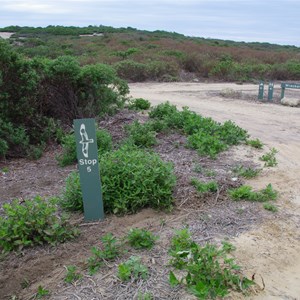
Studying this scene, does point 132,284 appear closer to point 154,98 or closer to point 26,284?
point 26,284

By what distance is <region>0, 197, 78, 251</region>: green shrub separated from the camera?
12.5ft

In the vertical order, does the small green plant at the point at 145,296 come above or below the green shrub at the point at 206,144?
below

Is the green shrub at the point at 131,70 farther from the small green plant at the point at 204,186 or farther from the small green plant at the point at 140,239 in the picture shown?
the small green plant at the point at 140,239

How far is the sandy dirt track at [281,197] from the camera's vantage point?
11.9ft

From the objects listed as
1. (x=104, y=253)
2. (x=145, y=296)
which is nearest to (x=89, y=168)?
(x=104, y=253)

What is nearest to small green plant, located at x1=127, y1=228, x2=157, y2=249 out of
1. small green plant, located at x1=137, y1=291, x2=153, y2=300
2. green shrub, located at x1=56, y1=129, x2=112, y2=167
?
small green plant, located at x1=137, y1=291, x2=153, y2=300

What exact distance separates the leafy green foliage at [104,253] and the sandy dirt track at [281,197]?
3.37ft

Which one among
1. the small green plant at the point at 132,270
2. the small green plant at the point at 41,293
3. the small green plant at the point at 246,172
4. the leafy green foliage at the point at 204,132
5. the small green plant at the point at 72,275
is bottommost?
the small green plant at the point at 41,293

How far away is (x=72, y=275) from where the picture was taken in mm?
3459

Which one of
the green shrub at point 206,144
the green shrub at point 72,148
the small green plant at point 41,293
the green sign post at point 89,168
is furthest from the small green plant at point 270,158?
the small green plant at point 41,293

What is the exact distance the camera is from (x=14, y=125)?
7.49 metres

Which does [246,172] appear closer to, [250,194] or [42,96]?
[250,194]

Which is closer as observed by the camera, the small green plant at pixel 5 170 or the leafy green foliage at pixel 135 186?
the leafy green foliage at pixel 135 186

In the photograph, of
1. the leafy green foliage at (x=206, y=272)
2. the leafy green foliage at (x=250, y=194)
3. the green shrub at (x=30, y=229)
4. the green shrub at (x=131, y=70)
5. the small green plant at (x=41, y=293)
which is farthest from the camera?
the green shrub at (x=131, y=70)
